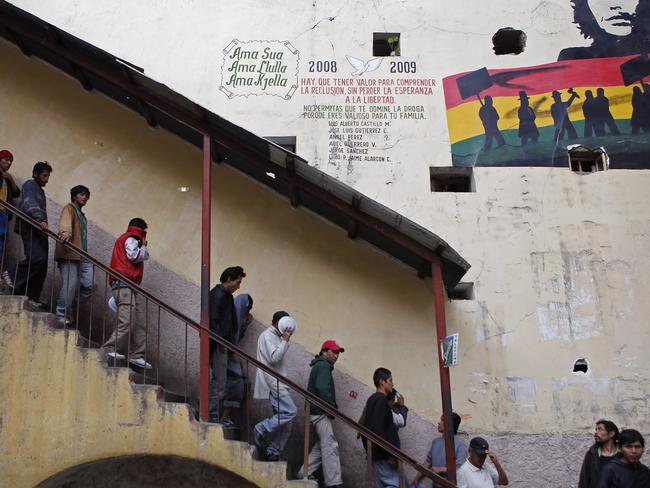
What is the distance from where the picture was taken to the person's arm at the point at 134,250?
6.98m

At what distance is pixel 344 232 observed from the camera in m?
8.45

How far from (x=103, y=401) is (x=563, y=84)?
22.8 feet

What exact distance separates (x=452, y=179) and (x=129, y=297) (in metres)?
4.50

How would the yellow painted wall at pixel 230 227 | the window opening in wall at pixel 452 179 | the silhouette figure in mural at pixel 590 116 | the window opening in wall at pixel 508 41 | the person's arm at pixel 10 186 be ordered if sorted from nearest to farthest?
the person's arm at pixel 10 186 → the yellow painted wall at pixel 230 227 → the window opening in wall at pixel 452 179 → the silhouette figure in mural at pixel 590 116 → the window opening in wall at pixel 508 41

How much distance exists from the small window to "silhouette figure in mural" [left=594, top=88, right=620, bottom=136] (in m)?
2.73

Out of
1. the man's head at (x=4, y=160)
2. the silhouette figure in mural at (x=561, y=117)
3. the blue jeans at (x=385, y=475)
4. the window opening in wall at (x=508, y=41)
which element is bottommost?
the blue jeans at (x=385, y=475)

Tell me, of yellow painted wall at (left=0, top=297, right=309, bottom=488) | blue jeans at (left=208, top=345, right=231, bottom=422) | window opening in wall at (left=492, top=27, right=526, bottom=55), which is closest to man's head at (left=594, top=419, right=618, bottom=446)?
yellow painted wall at (left=0, top=297, right=309, bottom=488)

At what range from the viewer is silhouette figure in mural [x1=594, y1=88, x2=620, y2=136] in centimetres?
902

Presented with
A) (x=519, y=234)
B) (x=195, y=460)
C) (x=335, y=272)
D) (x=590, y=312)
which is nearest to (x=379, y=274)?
(x=335, y=272)

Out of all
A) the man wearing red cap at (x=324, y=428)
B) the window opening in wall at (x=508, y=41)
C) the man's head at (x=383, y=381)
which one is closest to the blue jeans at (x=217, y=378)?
the man wearing red cap at (x=324, y=428)

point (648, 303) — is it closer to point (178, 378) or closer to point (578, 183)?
point (578, 183)

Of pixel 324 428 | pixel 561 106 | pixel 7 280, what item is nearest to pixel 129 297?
pixel 7 280

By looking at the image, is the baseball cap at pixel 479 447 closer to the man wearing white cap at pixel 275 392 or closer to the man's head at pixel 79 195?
the man wearing white cap at pixel 275 392

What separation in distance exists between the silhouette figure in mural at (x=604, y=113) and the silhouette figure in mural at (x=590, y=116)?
4cm
